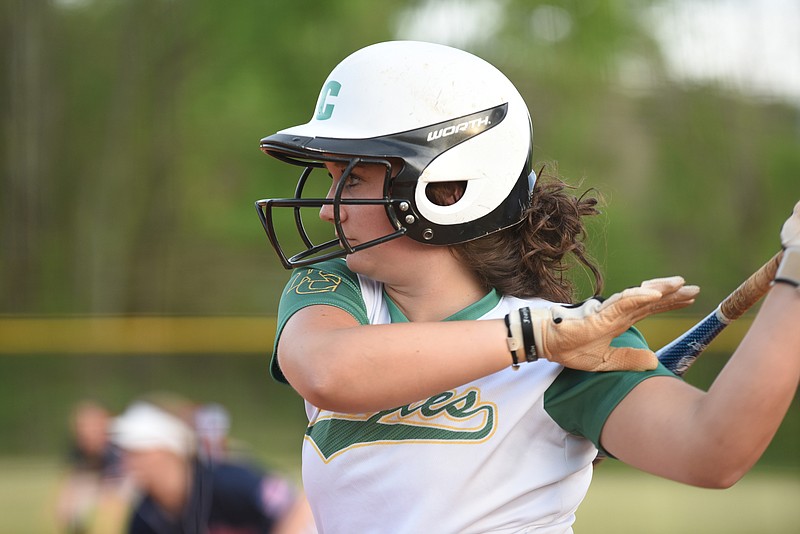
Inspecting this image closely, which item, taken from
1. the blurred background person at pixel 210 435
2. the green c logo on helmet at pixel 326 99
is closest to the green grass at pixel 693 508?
the blurred background person at pixel 210 435

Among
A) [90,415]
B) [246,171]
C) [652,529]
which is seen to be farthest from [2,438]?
[652,529]

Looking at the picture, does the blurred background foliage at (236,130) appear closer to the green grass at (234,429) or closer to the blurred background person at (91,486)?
the green grass at (234,429)

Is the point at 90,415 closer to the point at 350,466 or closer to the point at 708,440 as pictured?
the point at 350,466

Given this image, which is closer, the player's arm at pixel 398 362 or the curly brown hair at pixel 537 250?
the player's arm at pixel 398 362

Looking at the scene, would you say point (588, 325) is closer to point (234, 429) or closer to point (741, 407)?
point (741, 407)

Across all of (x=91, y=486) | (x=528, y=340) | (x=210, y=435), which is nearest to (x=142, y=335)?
(x=91, y=486)

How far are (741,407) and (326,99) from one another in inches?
33.6

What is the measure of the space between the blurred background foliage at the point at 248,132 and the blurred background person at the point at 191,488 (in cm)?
452

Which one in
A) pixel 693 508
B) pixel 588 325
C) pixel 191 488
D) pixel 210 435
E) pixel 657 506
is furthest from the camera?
pixel 657 506

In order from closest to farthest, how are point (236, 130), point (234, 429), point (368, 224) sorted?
point (368, 224) → point (234, 429) → point (236, 130)

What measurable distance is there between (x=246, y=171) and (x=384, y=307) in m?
9.45

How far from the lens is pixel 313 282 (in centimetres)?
169

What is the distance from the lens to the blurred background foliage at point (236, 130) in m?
10.5

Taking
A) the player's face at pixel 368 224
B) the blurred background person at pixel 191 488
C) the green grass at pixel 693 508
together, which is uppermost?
the player's face at pixel 368 224
